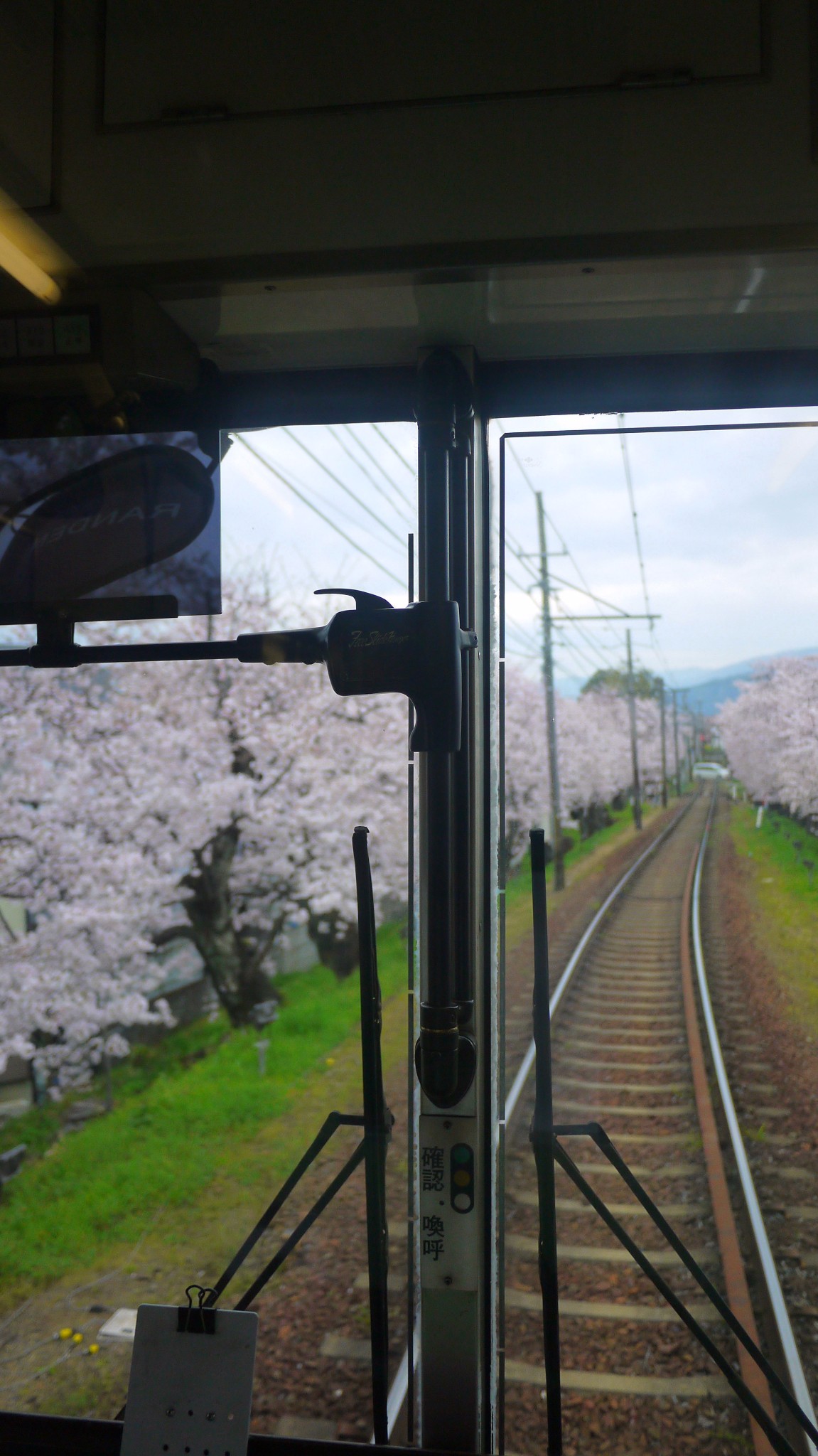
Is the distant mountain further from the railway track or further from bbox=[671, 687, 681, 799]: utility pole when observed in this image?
the railway track

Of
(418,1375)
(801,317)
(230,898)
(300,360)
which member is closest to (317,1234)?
(418,1375)

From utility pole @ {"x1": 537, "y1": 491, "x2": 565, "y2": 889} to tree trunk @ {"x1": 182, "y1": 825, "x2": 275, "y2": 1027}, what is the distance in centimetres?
281

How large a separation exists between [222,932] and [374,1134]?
3803mm

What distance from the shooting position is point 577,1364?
1950mm

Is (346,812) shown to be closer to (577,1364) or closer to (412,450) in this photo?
(577,1364)

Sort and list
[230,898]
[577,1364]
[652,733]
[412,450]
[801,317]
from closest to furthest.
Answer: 1. [801,317]
2. [412,450]
3. [577,1364]
4. [652,733]
5. [230,898]

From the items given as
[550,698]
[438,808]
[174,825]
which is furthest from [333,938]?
[438,808]

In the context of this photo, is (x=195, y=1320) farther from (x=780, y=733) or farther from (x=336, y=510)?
(x=336, y=510)

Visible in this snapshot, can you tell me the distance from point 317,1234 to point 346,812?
2.44m

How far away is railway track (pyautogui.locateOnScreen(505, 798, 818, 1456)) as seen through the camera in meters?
1.82

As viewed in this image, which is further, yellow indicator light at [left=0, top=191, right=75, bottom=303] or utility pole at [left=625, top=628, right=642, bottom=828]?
utility pole at [left=625, top=628, right=642, bottom=828]

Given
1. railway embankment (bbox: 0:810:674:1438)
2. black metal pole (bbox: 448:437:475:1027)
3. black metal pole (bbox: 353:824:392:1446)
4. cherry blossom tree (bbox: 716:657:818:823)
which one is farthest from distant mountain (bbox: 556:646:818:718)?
black metal pole (bbox: 353:824:392:1446)

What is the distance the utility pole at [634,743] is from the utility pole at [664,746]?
0.23 feet

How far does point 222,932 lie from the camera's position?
4.92 meters
